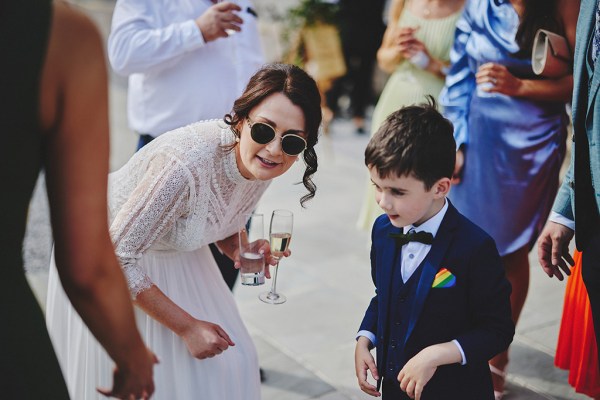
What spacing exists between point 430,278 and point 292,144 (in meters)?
0.64

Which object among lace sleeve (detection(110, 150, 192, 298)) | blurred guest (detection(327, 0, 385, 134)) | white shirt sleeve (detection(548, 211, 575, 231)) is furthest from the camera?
blurred guest (detection(327, 0, 385, 134))

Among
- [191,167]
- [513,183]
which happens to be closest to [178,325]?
[191,167]

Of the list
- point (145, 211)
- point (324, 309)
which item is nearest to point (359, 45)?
point (324, 309)

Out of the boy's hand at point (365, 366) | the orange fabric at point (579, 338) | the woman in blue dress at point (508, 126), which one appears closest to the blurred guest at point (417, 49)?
the woman in blue dress at point (508, 126)

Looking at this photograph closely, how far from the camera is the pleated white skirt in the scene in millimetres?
2270

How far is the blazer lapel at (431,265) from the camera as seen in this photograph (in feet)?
6.35

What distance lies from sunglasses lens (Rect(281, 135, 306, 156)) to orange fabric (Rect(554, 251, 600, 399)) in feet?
3.99

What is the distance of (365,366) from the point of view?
2.04 meters

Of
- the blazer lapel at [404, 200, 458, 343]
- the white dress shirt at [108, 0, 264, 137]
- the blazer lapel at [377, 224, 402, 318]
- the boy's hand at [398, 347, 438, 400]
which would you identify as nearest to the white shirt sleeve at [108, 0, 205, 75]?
the white dress shirt at [108, 0, 264, 137]

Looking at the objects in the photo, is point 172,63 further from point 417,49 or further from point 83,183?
point 83,183

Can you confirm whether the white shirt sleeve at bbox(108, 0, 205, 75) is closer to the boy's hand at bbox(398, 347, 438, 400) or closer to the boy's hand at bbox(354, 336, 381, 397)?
the boy's hand at bbox(354, 336, 381, 397)

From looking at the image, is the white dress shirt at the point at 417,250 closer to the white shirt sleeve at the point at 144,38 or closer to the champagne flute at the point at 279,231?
the champagne flute at the point at 279,231

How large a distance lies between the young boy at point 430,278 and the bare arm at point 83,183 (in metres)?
0.85

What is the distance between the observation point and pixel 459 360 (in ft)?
6.21
